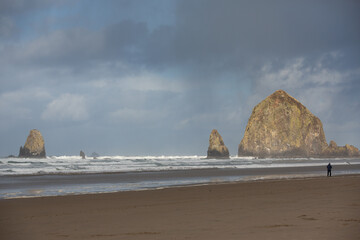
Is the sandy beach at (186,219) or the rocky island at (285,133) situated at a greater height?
the rocky island at (285,133)

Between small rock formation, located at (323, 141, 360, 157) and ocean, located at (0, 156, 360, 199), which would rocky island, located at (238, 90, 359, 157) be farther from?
ocean, located at (0, 156, 360, 199)

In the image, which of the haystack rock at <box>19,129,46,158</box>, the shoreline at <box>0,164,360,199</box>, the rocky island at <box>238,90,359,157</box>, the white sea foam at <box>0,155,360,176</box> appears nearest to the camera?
the shoreline at <box>0,164,360,199</box>

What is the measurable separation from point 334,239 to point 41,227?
641 centimetres

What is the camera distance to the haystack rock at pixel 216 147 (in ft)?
463

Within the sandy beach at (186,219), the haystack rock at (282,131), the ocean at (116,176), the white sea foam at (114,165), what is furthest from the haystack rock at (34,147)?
the sandy beach at (186,219)

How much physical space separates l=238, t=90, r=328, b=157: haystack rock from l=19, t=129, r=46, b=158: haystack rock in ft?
243

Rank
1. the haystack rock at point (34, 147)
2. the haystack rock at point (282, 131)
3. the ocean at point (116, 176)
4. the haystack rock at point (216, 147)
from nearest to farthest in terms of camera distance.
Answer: the ocean at point (116, 176)
the haystack rock at point (34, 147)
the haystack rock at point (216, 147)
the haystack rock at point (282, 131)

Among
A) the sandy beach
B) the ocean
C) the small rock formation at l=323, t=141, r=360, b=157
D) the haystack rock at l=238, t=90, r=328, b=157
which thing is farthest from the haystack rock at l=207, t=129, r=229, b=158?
the sandy beach

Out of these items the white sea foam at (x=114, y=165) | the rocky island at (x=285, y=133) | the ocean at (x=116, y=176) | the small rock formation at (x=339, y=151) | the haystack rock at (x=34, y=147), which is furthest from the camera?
the small rock formation at (x=339, y=151)

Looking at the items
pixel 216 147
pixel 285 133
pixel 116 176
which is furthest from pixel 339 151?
pixel 116 176

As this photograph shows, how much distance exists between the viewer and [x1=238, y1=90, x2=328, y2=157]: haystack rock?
148000 millimetres

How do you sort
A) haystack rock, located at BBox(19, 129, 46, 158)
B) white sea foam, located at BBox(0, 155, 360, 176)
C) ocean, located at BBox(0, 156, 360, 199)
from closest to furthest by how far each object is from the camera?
ocean, located at BBox(0, 156, 360, 199) → white sea foam, located at BBox(0, 155, 360, 176) → haystack rock, located at BBox(19, 129, 46, 158)

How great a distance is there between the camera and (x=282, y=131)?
151 m

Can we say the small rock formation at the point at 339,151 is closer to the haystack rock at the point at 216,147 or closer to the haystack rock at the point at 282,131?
the haystack rock at the point at 282,131
